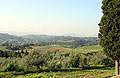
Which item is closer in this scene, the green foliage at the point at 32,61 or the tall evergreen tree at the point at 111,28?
the tall evergreen tree at the point at 111,28

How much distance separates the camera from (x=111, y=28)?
76.2ft

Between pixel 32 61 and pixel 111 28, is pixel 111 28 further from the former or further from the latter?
pixel 32 61

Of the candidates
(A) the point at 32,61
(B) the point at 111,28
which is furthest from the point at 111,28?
(A) the point at 32,61

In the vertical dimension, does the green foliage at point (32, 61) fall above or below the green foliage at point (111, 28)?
below

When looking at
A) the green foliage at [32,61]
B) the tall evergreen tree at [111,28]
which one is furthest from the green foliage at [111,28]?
the green foliage at [32,61]

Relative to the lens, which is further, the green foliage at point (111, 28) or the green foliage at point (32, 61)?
the green foliage at point (32, 61)

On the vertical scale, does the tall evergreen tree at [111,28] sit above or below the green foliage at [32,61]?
above

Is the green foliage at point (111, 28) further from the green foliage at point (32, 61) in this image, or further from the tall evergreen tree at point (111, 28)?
the green foliage at point (32, 61)

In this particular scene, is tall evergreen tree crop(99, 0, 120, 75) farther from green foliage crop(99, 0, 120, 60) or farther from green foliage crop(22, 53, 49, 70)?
green foliage crop(22, 53, 49, 70)

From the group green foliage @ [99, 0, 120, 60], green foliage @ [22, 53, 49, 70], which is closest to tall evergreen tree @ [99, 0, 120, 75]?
green foliage @ [99, 0, 120, 60]

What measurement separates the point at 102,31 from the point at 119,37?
3.36 m

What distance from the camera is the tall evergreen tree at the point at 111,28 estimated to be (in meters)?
22.4

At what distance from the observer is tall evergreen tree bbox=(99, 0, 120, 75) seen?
73.5ft

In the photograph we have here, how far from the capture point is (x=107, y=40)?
23.6m
